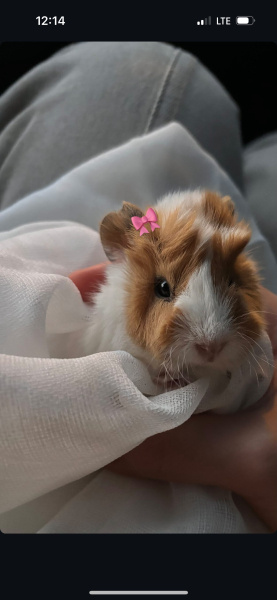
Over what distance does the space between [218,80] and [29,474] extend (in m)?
1.19

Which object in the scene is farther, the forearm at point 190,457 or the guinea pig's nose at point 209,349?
the forearm at point 190,457

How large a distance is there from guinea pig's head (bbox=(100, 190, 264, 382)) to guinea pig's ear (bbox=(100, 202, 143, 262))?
0.02 m

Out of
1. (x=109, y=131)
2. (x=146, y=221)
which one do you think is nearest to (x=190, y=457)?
(x=146, y=221)

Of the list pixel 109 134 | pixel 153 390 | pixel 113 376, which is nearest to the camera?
pixel 113 376

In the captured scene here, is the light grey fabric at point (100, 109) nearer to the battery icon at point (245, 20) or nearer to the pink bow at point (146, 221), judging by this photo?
the battery icon at point (245, 20)

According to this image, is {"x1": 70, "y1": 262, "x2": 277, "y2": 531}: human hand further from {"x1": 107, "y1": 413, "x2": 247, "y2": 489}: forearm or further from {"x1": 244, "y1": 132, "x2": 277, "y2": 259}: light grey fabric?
{"x1": 244, "y1": 132, "x2": 277, "y2": 259}: light grey fabric

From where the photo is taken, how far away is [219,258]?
2.48ft

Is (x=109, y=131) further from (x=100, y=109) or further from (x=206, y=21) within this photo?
(x=206, y=21)

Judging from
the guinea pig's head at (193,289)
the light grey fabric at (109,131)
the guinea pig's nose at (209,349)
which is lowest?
the guinea pig's nose at (209,349)

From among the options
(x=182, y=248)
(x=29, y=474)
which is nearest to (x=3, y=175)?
(x=182, y=248)

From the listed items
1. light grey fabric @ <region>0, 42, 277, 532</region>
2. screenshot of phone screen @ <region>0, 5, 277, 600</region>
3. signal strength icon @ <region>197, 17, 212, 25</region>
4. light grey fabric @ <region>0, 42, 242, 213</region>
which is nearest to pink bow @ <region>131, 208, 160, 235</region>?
screenshot of phone screen @ <region>0, 5, 277, 600</region>

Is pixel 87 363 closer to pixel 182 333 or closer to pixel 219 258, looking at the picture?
pixel 182 333

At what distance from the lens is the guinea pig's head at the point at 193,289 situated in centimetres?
→ 72

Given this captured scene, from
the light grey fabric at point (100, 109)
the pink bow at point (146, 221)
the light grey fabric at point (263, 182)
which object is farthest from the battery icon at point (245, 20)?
the light grey fabric at point (263, 182)
